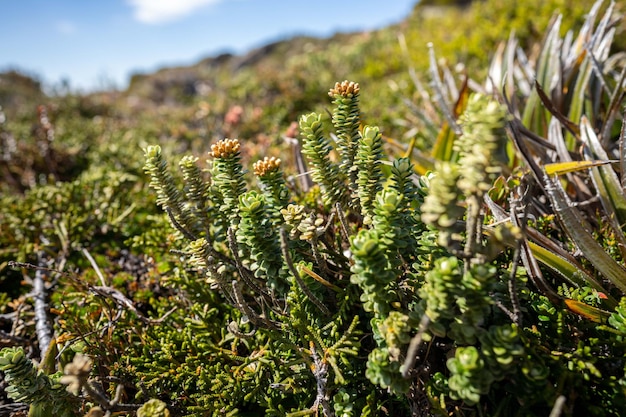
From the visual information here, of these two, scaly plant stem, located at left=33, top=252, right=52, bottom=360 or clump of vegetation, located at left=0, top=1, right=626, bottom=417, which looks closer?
clump of vegetation, located at left=0, top=1, right=626, bottom=417

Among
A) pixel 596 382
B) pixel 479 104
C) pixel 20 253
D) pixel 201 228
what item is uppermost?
pixel 479 104

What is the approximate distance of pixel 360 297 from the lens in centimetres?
116

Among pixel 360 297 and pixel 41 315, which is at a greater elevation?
pixel 360 297

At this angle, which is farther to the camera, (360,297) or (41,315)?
(41,315)

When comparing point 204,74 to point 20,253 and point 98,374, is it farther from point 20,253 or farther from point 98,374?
point 98,374

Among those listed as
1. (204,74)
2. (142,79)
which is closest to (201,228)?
(204,74)

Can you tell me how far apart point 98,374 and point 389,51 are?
535 centimetres

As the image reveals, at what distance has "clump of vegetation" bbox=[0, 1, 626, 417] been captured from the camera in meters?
0.93

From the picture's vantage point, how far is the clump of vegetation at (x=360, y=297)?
0.93 metres

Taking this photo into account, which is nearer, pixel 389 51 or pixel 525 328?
pixel 525 328

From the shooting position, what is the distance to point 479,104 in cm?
85

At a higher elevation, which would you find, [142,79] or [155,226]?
[142,79]

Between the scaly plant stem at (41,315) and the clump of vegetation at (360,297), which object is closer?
the clump of vegetation at (360,297)

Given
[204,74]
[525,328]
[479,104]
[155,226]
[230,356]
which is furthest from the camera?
[204,74]
